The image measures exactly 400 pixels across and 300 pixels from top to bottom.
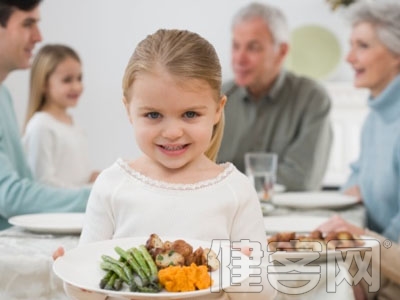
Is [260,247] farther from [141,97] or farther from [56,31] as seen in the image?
[56,31]

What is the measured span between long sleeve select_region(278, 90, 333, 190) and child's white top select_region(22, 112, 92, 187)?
25.8 inches

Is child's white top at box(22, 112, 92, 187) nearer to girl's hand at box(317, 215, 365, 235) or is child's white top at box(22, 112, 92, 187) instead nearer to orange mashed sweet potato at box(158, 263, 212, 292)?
girl's hand at box(317, 215, 365, 235)

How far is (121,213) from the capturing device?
2.31 ft

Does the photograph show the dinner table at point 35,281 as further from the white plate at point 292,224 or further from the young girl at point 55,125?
the young girl at point 55,125

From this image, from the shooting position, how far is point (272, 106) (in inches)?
98.2

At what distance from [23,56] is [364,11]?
3.26 feet

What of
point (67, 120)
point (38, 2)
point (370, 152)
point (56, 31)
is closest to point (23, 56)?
point (38, 2)

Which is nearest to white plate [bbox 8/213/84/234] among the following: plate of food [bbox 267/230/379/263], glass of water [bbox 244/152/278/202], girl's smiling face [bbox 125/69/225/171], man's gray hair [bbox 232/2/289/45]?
plate of food [bbox 267/230/379/263]

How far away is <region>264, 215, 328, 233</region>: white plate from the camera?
1358mm

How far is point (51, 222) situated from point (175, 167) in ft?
2.18

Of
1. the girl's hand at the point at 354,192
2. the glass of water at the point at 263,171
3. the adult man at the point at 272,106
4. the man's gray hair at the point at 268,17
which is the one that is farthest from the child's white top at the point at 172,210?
the man's gray hair at the point at 268,17

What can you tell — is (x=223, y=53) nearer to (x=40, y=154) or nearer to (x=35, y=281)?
(x=40, y=154)

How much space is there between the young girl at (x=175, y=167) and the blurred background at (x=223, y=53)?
129 cm

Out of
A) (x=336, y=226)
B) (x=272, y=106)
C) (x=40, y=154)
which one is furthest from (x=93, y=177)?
(x=336, y=226)
